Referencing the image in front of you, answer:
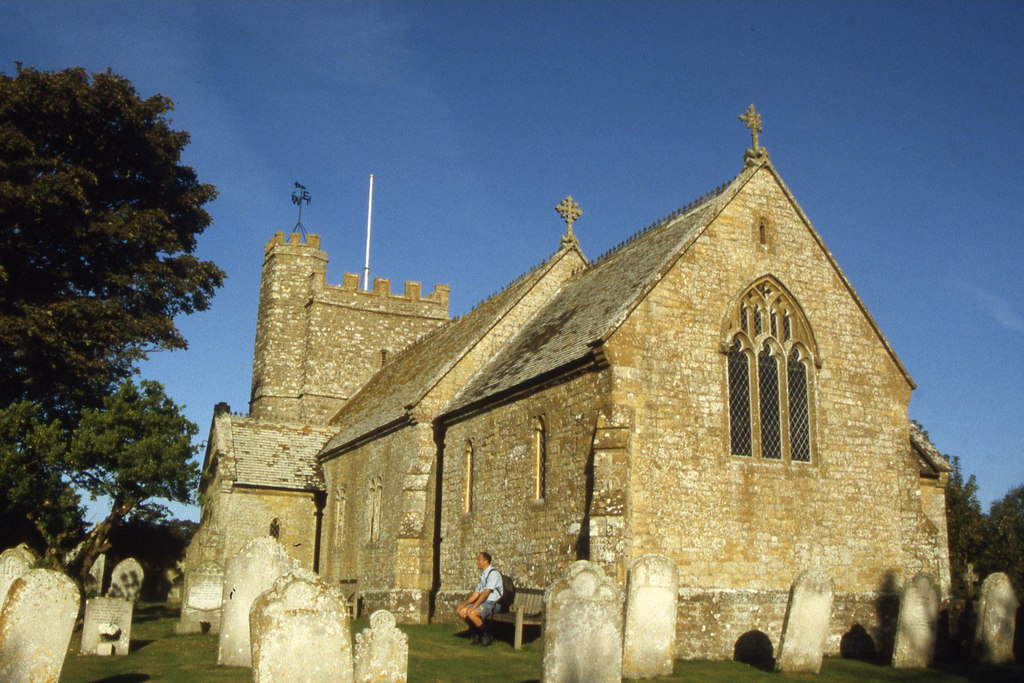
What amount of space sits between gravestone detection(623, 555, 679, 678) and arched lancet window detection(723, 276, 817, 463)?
5.21 meters

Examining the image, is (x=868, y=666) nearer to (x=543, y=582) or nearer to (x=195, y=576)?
(x=543, y=582)

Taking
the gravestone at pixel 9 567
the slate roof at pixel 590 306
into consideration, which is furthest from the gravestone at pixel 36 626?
the slate roof at pixel 590 306

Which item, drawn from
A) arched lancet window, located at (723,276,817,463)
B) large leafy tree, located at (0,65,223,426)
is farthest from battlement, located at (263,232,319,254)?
arched lancet window, located at (723,276,817,463)

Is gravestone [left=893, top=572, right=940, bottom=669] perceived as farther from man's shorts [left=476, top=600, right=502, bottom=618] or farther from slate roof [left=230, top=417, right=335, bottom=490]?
slate roof [left=230, top=417, right=335, bottom=490]

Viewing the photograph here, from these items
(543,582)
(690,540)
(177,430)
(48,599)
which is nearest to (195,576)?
(177,430)

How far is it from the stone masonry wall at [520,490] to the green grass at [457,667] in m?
1.95

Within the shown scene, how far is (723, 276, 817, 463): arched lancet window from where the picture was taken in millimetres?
19484

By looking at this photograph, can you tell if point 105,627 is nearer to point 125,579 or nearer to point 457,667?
point 457,667

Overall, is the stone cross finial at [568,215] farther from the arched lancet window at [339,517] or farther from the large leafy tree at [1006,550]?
the large leafy tree at [1006,550]

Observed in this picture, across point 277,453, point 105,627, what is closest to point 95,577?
point 277,453

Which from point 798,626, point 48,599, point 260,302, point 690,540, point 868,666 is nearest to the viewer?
point 48,599

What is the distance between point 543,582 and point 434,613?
6.05 meters

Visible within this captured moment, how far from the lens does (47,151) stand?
2639cm

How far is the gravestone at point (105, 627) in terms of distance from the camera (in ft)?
54.1
